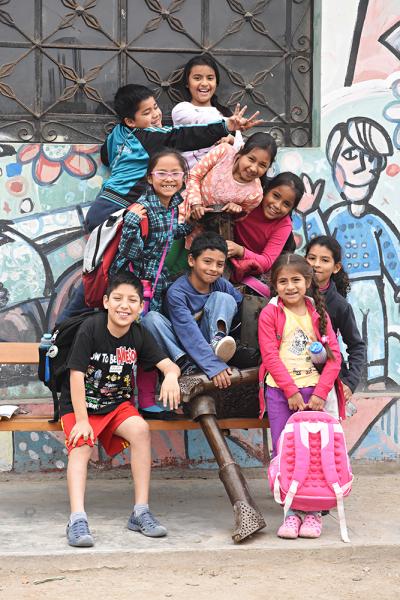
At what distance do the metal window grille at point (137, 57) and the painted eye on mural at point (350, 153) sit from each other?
281 mm

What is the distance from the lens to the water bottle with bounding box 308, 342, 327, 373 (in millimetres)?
→ 4750

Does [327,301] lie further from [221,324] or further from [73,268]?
[73,268]

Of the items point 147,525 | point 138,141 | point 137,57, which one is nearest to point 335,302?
point 138,141

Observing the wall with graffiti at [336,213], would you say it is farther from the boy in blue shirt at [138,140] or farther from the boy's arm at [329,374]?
the boy's arm at [329,374]

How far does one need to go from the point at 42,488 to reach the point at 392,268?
8.87 feet

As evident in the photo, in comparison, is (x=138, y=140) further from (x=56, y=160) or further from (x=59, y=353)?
(x=59, y=353)

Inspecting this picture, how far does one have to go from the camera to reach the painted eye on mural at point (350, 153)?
6262mm

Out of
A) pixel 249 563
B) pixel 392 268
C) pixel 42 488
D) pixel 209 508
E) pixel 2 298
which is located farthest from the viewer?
pixel 392 268

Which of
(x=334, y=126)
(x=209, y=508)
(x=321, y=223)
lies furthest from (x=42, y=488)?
(x=334, y=126)

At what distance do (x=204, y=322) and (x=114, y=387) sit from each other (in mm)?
609

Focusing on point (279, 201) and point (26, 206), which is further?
point (26, 206)

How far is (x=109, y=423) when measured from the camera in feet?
15.5

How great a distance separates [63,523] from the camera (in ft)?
15.5

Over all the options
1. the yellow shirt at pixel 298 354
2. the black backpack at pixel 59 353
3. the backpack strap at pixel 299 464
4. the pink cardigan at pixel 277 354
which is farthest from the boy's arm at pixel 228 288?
the backpack strap at pixel 299 464
